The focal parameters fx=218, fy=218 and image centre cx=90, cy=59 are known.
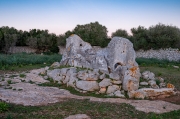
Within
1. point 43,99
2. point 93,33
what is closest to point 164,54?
point 93,33

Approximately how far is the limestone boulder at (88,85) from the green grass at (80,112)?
3.18 m

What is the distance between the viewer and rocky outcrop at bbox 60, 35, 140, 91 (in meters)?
13.0

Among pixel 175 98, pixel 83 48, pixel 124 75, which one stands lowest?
pixel 175 98

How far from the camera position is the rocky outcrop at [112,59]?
1304cm

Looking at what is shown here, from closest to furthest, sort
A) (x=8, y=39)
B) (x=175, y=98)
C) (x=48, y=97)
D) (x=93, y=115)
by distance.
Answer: (x=93, y=115)
(x=48, y=97)
(x=175, y=98)
(x=8, y=39)

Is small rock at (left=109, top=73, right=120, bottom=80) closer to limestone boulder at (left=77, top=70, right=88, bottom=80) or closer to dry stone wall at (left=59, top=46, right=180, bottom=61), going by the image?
limestone boulder at (left=77, top=70, right=88, bottom=80)

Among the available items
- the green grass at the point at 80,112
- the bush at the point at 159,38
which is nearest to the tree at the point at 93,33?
the bush at the point at 159,38

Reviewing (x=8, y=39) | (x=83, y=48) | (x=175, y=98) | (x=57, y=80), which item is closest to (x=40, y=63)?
(x=83, y=48)

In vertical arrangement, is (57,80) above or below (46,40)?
below

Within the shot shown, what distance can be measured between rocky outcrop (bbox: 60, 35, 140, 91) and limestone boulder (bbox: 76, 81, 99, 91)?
0.35 m

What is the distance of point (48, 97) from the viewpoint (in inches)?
421

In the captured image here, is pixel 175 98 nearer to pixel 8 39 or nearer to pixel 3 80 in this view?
pixel 3 80

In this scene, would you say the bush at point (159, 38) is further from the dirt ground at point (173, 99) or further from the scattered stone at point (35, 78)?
the scattered stone at point (35, 78)

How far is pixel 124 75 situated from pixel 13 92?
20.8 feet
